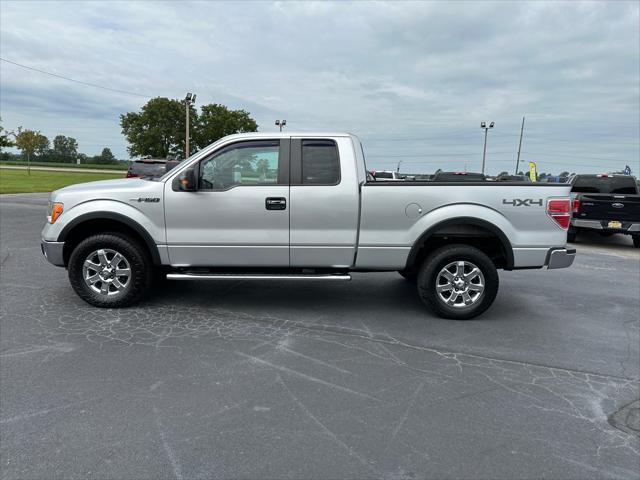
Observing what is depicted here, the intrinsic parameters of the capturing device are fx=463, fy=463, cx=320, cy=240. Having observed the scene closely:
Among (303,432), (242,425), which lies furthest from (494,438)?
(242,425)

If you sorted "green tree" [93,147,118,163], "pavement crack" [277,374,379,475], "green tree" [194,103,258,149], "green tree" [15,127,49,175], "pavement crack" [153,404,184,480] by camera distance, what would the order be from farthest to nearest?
"green tree" [93,147,118,163] → "green tree" [194,103,258,149] → "green tree" [15,127,49,175] → "pavement crack" [277,374,379,475] → "pavement crack" [153,404,184,480]

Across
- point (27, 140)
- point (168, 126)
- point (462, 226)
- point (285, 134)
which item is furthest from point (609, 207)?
point (168, 126)

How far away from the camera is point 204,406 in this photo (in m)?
3.14

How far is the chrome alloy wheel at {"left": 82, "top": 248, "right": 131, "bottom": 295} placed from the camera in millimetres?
5145

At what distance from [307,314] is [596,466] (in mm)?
3170

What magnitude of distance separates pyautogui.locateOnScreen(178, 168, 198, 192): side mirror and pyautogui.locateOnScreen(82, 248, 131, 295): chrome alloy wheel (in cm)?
108

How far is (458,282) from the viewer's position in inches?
203

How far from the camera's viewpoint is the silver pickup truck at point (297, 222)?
16.5 feet

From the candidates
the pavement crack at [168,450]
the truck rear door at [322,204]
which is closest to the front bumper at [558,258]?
the truck rear door at [322,204]

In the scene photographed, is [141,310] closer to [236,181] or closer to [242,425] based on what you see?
[236,181]

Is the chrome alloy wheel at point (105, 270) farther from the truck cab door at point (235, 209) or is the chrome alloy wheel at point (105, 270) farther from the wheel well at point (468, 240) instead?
the wheel well at point (468, 240)

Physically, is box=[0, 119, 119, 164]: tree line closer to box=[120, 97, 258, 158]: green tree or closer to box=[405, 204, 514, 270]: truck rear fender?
box=[120, 97, 258, 158]: green tree

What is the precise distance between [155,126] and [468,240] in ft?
207

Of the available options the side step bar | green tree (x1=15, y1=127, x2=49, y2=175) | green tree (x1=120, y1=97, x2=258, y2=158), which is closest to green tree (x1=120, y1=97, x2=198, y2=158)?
green tree (x1=120, y1=97, x2=258, y2=158)
